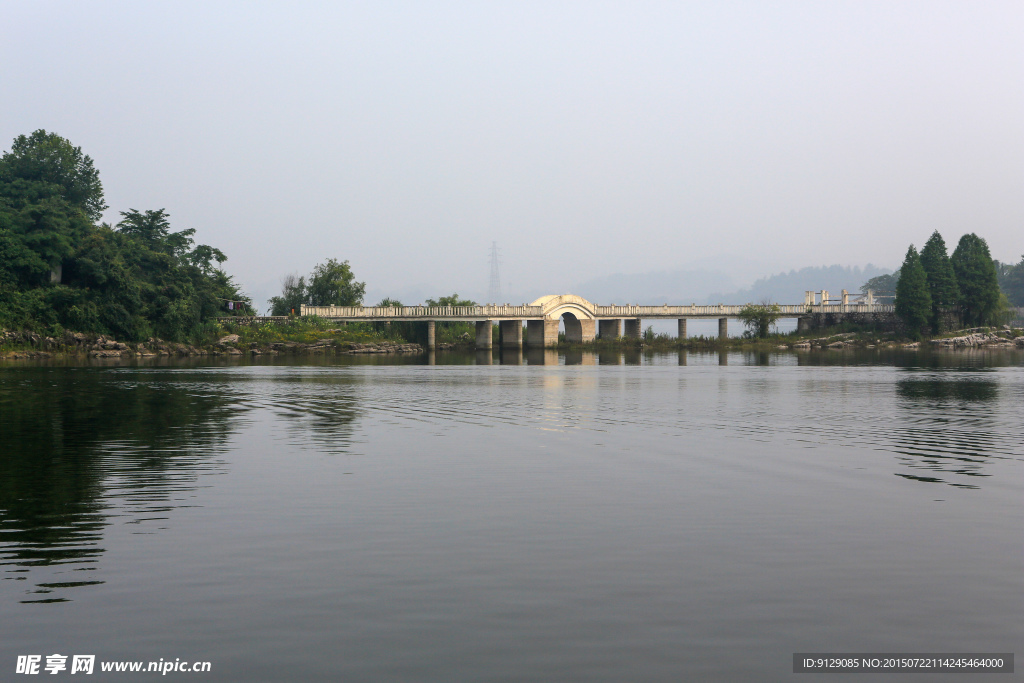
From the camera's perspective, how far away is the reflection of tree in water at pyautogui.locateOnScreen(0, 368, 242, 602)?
11875 mm

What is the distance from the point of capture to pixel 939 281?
409ft

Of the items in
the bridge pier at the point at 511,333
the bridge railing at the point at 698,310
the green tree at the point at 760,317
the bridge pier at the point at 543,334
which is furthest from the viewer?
the bridge railing at the point at 698,310

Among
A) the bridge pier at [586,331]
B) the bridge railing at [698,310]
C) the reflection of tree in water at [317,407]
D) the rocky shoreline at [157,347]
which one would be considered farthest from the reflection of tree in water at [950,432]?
the bridge railing at [698,310]

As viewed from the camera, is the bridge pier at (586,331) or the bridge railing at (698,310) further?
the bridge railing at (698,310)

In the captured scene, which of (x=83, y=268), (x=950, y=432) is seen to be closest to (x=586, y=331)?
(x=83, y=268)

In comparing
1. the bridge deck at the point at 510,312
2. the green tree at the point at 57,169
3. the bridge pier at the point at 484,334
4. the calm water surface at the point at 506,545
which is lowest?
the calm water surface at the point at 506,545

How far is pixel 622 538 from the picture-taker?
12.6 m

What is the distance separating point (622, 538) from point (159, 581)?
6.06 meters

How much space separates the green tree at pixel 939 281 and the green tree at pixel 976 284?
5.68 feet

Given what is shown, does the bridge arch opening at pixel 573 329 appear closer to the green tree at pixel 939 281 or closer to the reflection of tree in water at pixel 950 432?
the green tree at pixel 939 281

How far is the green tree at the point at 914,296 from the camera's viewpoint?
121938mm

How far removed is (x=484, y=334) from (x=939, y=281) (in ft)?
210

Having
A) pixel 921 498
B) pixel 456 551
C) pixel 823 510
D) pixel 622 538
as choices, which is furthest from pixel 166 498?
pixel 921 498

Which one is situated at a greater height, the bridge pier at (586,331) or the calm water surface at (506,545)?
the bridge pier at (586,331)
